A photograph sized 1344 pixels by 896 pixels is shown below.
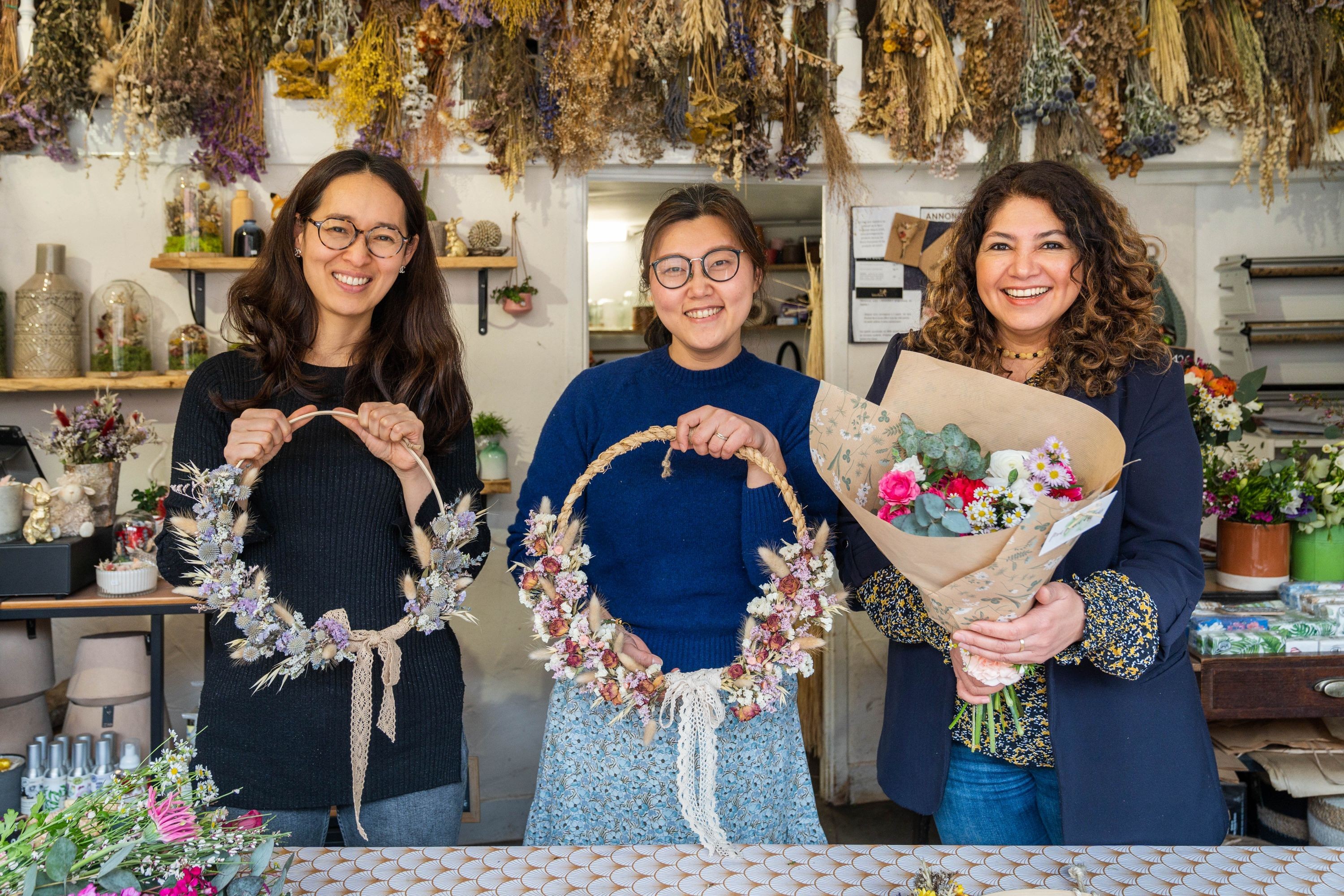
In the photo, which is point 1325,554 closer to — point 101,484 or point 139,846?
point 139,846

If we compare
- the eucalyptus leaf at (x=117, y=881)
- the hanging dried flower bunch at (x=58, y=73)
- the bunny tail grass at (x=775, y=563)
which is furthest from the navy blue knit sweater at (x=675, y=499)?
the hanging dried flower bunch at (x=58, y=73)

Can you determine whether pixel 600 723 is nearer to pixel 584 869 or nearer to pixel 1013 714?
pixel 584 869

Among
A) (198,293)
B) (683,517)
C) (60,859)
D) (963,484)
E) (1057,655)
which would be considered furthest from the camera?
(198,293)

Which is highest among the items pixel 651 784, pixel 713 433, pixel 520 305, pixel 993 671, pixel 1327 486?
pixel 520 305

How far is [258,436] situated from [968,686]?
1.10m

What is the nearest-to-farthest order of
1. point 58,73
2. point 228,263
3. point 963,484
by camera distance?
point 963,484 < point 58,73 < point 228,263

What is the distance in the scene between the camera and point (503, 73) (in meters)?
3.05

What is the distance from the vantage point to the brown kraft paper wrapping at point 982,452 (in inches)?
43.9

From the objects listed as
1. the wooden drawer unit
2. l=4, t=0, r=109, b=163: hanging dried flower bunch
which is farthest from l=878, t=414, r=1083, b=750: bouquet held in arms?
l=4, t=0, r=109, b=163: hanging dried flower bunch

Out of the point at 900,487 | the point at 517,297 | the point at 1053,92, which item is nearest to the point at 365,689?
the point at 900,487

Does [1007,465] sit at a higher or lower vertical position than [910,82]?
lower

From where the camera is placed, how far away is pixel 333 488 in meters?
1.50

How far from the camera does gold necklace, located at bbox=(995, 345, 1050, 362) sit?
148 cm

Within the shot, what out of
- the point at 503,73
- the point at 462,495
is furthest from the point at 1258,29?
the point at 462,495
